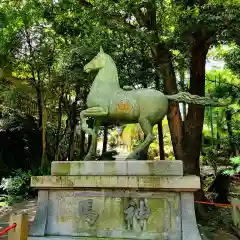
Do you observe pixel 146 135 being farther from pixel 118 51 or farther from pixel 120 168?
pixel 118 51

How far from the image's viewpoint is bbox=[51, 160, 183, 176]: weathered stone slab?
495 centimetres

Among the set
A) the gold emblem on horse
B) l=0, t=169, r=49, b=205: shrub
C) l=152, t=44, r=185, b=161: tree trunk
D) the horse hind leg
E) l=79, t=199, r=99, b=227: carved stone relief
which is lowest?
l=79, t=199, r=99, b=227: carved stone relief

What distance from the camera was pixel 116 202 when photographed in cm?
505

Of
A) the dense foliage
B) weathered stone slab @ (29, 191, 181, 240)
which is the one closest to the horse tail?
weathered stone slab @ (29, 191, 181, 240)

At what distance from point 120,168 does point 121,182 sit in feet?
0.75

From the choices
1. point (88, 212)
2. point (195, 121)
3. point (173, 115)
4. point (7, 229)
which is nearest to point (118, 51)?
point (173, 115)

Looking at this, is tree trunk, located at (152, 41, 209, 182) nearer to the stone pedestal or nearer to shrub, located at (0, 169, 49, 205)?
the stone pedestal

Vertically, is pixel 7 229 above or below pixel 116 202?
below

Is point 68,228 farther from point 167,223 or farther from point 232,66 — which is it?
point 232,66

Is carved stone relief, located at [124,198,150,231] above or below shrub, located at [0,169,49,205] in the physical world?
below

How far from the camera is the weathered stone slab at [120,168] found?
16.2 feet

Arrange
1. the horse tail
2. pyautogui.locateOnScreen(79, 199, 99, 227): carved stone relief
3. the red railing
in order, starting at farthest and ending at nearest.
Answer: the horse tail, pyautogui.locateOnScreen(79, 199, 99, 227): carved stone relief, the red railing

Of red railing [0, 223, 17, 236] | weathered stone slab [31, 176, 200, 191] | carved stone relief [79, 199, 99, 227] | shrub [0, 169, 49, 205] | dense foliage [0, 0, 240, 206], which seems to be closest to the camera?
red railing [0, 223, 17, 236]

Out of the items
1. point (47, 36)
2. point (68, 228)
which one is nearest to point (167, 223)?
point (68, 228)
